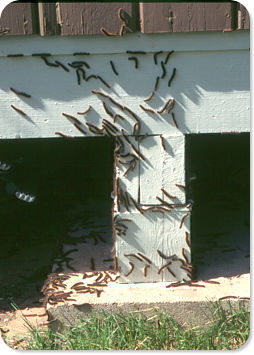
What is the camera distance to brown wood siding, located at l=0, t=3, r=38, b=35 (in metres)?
4.24

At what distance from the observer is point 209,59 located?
441 cm

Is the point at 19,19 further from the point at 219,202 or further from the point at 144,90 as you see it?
the point at 219,202

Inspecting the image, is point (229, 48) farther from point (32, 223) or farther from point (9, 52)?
point (32, 223)

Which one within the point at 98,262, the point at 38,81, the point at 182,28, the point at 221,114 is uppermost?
the point at 182,28

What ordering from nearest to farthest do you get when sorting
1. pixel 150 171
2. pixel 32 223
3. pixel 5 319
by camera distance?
pixel 150 171, pixel 5 319, pixel 32 223

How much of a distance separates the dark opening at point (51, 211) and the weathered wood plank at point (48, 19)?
53.3 inches

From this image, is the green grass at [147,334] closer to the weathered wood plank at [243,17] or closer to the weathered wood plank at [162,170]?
the weathered wood plank at [162,170]

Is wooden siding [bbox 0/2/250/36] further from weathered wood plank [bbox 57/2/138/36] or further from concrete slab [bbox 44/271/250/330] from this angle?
concrete slab [bbox 44/271/250/330]

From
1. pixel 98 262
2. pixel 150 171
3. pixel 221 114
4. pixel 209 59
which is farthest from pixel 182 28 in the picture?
pixel 98 262

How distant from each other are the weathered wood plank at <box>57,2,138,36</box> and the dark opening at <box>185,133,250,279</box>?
1653 mm

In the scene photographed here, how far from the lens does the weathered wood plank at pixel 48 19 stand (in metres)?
4.25

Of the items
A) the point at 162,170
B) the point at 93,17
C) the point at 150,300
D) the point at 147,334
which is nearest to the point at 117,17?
the point at 93,17

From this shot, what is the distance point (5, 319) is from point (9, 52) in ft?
8.47

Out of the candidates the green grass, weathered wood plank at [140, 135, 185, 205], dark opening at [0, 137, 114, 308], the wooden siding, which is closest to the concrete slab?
the green grass
